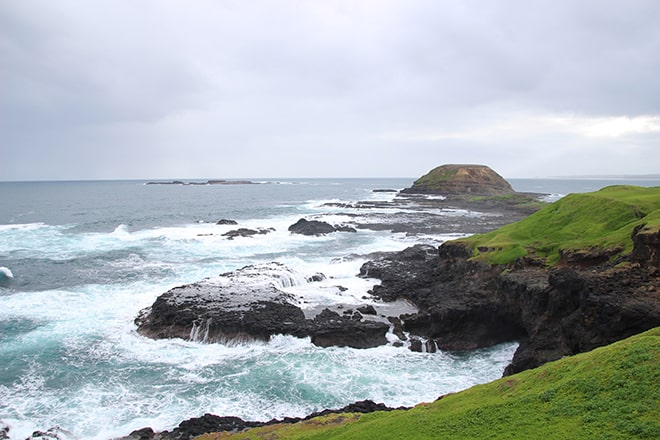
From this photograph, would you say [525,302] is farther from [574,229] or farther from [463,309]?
[574,229]

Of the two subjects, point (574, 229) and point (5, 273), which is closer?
point (574, 229)

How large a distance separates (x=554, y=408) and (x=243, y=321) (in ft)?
61.5

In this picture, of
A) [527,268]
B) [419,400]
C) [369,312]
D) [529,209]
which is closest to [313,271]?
[369,312]

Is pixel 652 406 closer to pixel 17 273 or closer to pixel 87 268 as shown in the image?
pixel 87 268

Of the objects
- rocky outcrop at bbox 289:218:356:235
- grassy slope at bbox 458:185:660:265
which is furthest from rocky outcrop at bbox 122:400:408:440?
rocky outcrop at bbox 289:218:356:235

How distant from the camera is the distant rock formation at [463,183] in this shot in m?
128

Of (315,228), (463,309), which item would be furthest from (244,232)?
(463,309)

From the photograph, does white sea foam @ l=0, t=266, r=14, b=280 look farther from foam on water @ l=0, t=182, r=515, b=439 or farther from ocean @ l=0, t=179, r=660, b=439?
foam on water @ l=0, t=182, r=515, b=439

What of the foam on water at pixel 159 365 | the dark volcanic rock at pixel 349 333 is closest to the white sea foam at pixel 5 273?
the foam on water at pixel 159 365

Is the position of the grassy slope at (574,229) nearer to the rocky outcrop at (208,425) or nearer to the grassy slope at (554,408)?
the grassy slope at (554,408)

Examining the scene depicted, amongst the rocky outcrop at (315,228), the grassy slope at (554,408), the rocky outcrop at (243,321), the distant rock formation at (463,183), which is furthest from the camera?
A: the distant rock formation at (463,183)

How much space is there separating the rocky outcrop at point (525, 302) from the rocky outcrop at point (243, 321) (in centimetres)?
392

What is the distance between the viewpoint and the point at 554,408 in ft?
32.2

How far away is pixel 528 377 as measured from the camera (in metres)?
12.0
